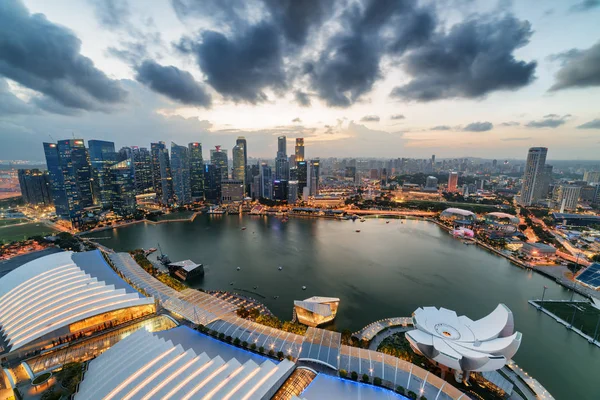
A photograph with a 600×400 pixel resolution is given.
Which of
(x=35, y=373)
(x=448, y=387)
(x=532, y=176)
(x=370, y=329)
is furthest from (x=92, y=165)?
(x=532, y=176)

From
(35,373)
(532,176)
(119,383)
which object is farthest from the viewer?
(532,176)

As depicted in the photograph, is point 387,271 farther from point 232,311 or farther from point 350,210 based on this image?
point 350,210

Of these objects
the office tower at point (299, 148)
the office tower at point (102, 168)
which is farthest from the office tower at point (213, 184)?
the office tower at point (299, 148)

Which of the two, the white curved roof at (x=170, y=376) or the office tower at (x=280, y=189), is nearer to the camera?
the white curved roof at (x=170, y=376)

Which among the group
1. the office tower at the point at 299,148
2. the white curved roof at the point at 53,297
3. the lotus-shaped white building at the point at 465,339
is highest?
the office tower at the point at 299,148

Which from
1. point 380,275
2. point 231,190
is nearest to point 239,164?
point 231,190

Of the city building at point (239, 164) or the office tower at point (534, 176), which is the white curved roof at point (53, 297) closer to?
the city building at point (239, 164)

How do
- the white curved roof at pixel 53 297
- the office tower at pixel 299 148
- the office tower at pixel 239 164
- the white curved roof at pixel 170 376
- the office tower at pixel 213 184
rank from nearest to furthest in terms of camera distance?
1. the white curved roof at pixel 170 376
2. the white curved roof at pixel 53 297
3. the office tower at pixel 213 184
4. the office tower at pixel 239 164
5. the office tower at pixel 299 148
